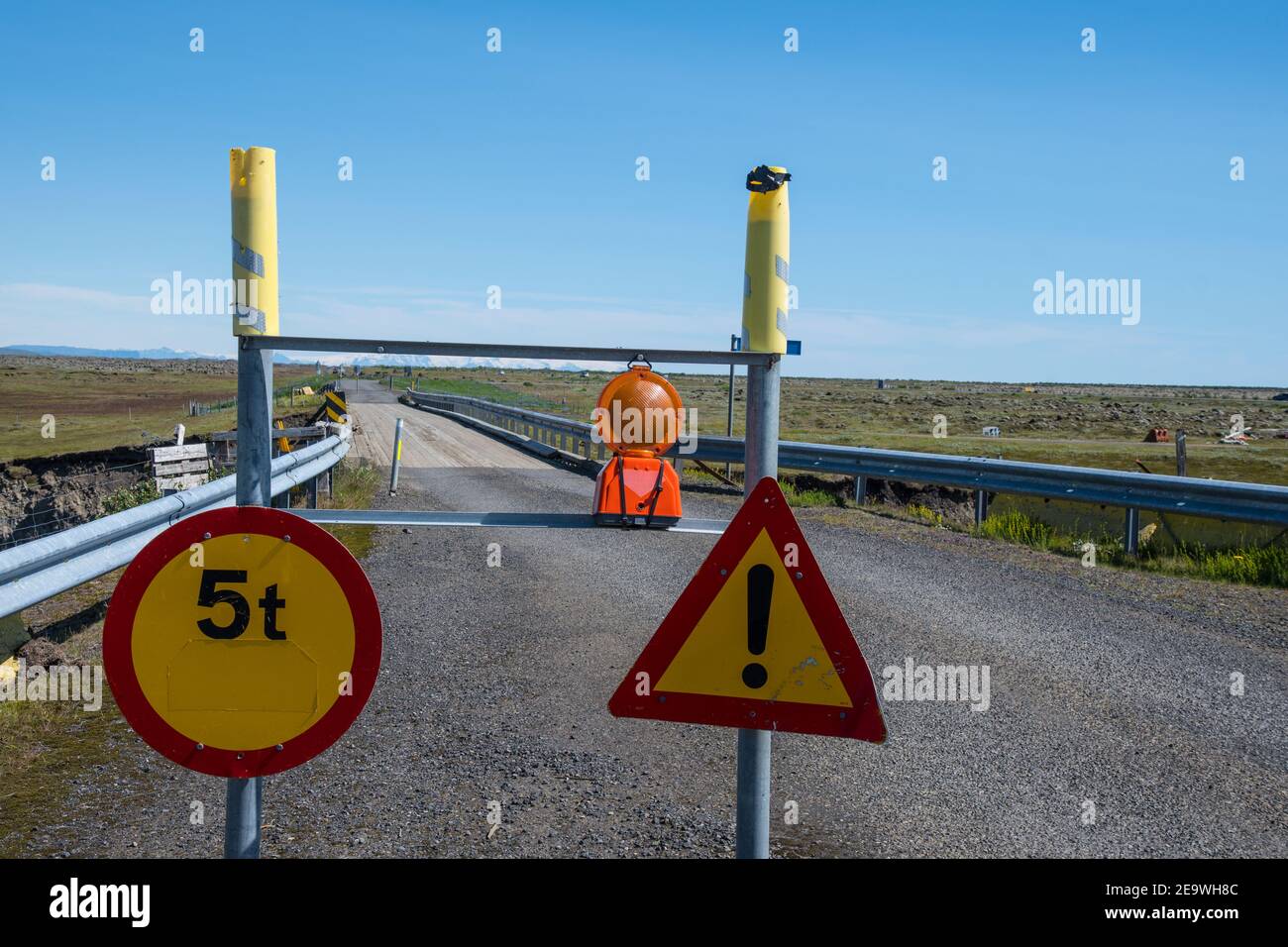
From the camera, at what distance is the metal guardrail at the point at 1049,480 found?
1073 cm

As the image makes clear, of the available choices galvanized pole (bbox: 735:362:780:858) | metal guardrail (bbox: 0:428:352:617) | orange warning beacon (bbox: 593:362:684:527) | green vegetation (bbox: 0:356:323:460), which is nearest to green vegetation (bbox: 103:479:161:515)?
metal guardrail (bbox: 0:428:352:617)

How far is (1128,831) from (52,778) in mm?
4850

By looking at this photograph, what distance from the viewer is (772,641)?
9.39 feet

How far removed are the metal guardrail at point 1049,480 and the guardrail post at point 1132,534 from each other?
0.40 ft

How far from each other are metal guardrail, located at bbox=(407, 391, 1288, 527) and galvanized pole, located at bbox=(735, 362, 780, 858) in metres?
1.78

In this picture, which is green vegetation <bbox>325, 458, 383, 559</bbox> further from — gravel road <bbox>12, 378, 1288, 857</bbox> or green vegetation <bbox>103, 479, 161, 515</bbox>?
green vegetation <bbox>103, 479, 161, 515</bbox>

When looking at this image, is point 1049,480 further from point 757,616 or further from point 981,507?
point 757,616

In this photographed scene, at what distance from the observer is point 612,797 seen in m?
4.77

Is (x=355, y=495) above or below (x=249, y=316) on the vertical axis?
below

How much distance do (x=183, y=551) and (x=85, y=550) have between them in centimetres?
395

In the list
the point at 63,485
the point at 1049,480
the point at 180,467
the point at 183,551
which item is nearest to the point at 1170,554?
the point at 1049,480

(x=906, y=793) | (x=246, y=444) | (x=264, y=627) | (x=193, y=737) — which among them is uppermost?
(x=246, y=444)
